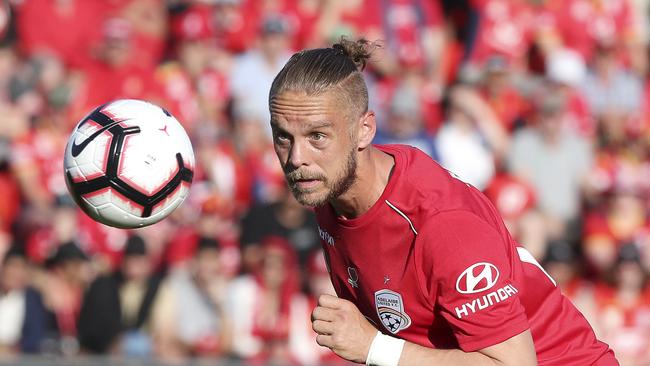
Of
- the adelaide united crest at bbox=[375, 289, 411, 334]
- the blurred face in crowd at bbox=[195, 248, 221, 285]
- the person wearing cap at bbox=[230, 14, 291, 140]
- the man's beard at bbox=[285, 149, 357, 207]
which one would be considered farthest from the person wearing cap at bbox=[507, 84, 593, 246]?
the man's beard at bbox=[285, 149, 357, 207]

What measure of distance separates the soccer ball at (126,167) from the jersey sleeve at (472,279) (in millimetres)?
1322

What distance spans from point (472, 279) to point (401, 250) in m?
0.42

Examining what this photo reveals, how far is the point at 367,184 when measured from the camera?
4.85 metres

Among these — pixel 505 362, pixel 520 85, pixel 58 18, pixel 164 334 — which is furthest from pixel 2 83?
pixel 505 362

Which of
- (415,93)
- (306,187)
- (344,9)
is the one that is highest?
(344,9)

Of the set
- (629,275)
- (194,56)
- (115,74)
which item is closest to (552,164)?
(629,275)

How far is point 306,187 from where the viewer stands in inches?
185

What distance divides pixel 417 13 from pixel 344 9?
2.89 ft

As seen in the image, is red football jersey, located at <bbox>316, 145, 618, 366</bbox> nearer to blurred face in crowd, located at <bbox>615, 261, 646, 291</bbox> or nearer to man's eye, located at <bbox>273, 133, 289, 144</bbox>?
man's eye, located at <bbox>273, 133, 289, 144</bbox>

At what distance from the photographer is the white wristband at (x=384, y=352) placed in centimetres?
461

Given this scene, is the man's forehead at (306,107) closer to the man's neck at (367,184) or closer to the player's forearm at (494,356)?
the man's neck at (367,184)

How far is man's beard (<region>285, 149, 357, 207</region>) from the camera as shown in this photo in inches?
184

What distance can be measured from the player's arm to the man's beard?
41 centimetres

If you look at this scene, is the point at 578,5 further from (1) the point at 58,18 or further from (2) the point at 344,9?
(1) the point at 58,18
